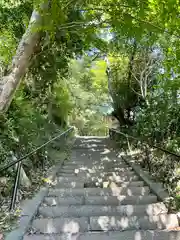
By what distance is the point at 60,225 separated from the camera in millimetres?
2484

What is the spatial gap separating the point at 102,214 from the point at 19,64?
258 cm

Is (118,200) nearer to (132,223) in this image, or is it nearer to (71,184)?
(132,223)

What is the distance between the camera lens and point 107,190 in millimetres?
3596

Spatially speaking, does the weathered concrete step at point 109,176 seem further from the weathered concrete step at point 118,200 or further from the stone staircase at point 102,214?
the weathered concrete step at point 118,200

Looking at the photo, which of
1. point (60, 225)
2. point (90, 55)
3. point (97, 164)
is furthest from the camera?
point (90, 55)

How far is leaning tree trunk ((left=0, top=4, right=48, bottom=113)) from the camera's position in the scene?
3602 mm

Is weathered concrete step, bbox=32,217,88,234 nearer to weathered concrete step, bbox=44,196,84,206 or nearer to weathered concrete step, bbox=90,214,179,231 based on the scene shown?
weathered concrete step, bbox=90,214,179,231

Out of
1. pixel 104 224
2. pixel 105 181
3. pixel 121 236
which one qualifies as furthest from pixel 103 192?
pixel 121 236

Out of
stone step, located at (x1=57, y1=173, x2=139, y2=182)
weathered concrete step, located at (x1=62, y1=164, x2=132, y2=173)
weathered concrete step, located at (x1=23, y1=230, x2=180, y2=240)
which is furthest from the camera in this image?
weathered concrete step, located at (x1=62, y1=164, x2=132, y2=173)

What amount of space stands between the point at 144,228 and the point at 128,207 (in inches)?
16.3

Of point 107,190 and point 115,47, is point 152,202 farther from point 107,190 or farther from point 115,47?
point 115,47

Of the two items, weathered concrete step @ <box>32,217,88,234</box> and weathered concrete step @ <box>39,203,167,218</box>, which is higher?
weathered concrete step @ <box>39,203,167,218</box>

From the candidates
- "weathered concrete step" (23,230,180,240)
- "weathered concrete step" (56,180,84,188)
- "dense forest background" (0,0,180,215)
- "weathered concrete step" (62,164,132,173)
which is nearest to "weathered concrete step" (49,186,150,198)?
"weathered concrete step" (56,180,84,188)

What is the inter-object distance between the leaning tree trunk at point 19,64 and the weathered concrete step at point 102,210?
1.67m
